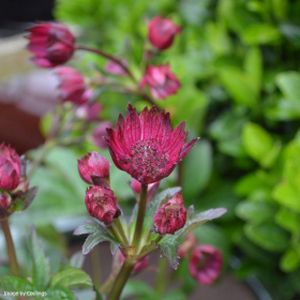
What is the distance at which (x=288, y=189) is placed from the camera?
2.43 ft

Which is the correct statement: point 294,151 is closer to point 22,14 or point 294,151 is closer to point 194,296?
point 194,296

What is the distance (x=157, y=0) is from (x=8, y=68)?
1.68 ft

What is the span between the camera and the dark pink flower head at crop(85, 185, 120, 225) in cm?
42

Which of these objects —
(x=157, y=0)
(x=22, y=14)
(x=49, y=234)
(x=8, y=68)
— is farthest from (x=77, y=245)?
(x=22, y=14)

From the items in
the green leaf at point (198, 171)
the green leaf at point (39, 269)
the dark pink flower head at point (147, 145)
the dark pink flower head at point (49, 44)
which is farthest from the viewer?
the green leaf at point (198, 171)

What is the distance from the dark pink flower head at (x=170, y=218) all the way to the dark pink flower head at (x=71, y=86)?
32 cm

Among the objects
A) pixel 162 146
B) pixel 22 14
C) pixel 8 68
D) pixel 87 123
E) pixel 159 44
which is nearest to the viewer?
pixel 162 146

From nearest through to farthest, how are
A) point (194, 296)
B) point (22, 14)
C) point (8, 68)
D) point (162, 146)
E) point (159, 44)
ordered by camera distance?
point (162, 146) < point (159, 44) < point (194, 296) < point (8, 68) < point (22, 14)

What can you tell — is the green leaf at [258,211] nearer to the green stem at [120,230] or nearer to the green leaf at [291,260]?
the green leaf at [291,260]

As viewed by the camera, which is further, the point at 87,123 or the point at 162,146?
the point at 87,123

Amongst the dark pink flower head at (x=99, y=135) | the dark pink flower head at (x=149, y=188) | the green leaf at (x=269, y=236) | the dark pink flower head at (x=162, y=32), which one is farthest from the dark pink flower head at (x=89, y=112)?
the dark pink flower head at (x=149, y=188)

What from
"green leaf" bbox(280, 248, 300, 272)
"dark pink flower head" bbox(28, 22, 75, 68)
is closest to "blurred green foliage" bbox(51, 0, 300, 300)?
"green leaf" bbox(280, 248, 300, 272)

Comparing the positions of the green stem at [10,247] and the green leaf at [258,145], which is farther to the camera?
the green leaf at [258,145]

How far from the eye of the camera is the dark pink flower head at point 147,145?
0.40 metres
